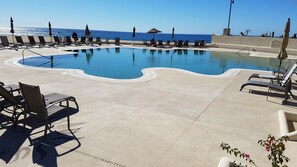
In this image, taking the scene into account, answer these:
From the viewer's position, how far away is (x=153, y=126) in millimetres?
4742

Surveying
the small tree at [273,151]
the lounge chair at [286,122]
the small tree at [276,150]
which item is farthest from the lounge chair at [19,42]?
the small tree at [276,150]

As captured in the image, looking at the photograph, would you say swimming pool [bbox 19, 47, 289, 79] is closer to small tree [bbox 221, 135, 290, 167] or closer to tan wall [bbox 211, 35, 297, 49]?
small tree [bbox 221, 135, 290, 167]

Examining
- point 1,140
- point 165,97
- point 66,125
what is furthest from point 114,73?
point 1,140

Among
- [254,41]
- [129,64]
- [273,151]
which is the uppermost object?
[254,41]

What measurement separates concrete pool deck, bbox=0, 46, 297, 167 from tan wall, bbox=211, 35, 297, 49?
789 inches

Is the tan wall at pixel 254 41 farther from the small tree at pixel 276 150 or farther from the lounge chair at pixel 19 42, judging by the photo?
the small tree at pixel 276 150

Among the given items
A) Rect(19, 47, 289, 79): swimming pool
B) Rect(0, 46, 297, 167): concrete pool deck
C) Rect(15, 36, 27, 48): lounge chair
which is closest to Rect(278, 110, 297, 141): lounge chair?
Rect(0, 46, 297, 167): concrete pool deck

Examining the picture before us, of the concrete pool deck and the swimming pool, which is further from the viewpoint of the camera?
the swimming pool

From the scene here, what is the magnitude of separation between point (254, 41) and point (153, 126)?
26319 mm

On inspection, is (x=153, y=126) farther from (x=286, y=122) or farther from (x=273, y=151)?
(x=286, y=122)

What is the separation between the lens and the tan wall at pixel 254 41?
82.0ft

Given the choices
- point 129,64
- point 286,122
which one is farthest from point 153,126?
point 129,64

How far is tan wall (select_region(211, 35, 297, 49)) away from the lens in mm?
24984

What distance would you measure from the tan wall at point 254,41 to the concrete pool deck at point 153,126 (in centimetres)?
2004
